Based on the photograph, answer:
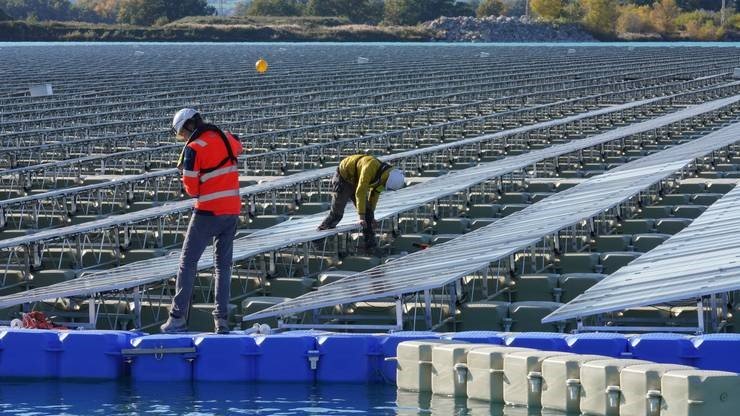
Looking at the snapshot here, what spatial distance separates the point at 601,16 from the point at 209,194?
17873 cm

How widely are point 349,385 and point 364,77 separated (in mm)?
68018

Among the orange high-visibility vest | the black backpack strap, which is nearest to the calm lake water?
the orange high-visibility vest

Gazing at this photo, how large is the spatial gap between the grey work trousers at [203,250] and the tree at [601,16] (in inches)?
6937

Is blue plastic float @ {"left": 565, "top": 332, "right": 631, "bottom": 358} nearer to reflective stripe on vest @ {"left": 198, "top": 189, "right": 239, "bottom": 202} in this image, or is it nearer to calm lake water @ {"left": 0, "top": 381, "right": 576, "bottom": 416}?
calm lake water @ {"left": 0, "top": 381, "right": 576, "bottom": 416}

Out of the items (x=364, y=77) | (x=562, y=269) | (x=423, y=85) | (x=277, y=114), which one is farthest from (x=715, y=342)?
(x=364, y=77)

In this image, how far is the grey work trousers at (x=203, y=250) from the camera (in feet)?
58.5

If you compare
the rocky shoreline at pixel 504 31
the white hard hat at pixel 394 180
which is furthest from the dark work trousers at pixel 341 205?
the rocky shoreline at pixel 504 31

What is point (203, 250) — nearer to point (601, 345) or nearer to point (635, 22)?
point (601, 345)

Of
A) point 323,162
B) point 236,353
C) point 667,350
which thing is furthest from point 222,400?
point 323,162

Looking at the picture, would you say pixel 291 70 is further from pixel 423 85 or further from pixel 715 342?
pixel 715 342

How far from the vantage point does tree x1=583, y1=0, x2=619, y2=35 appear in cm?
19250

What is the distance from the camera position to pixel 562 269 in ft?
84.1

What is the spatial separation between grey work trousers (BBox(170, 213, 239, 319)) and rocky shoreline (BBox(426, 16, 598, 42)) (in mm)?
161756

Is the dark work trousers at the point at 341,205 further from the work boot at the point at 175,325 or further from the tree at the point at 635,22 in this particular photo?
the tree at the point at 635,22
